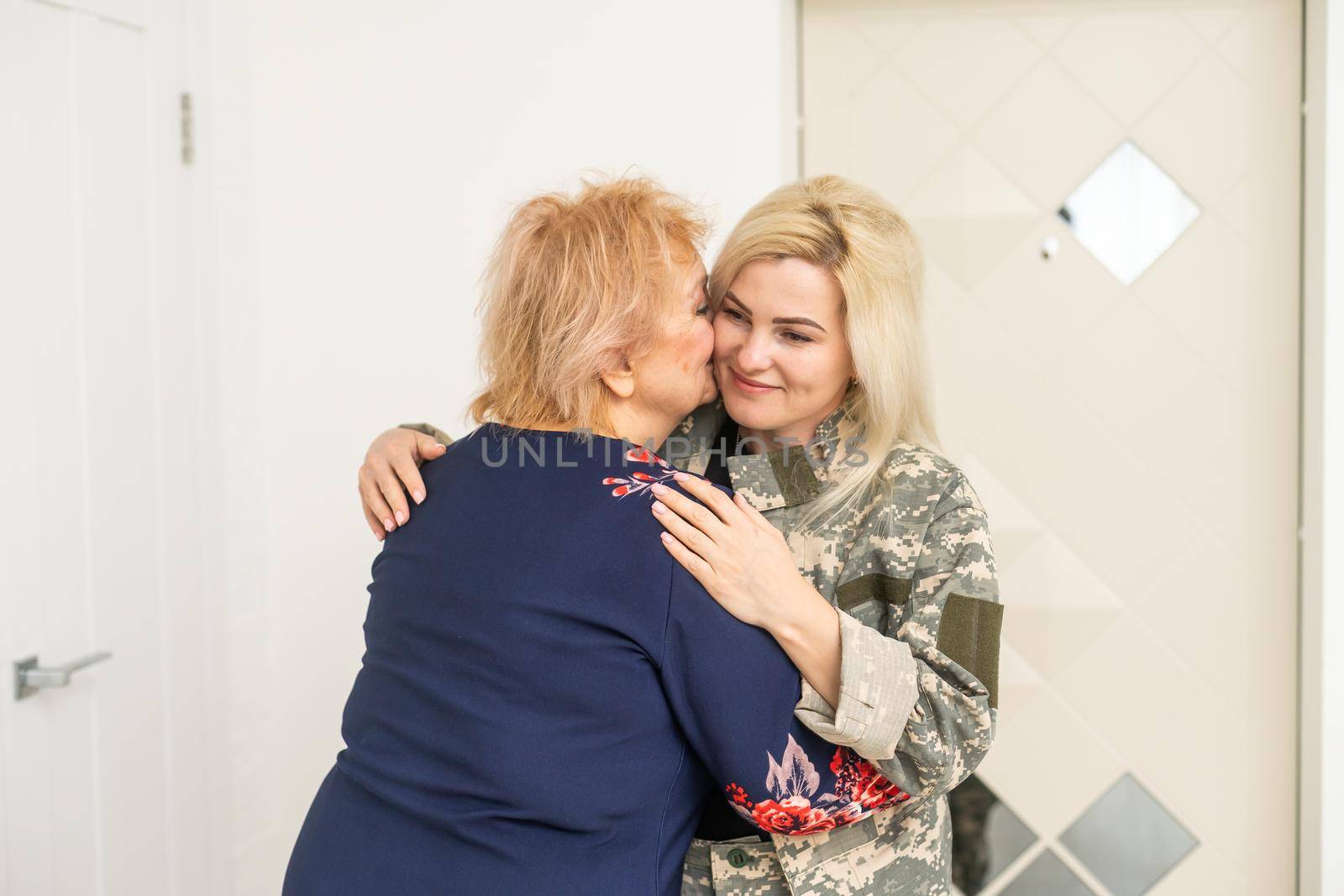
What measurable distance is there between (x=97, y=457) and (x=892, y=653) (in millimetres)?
1646

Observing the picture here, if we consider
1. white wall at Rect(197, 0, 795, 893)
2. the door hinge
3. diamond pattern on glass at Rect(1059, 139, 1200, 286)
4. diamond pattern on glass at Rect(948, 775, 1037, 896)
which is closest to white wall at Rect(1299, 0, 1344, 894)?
diamond pattern on glass at Rect(1059, 139, 1200, 286)

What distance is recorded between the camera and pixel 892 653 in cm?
129

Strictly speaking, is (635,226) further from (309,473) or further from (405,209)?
(309,473)

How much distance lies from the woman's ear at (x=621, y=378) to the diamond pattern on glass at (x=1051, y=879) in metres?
1.75

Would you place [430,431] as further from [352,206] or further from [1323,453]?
[1323,453]

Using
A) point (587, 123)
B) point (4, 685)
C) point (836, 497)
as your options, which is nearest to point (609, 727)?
point (836, 497)

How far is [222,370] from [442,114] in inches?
31.3

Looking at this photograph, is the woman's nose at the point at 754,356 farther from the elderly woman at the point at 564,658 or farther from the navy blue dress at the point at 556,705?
the navy blue dress at the point at 556,705

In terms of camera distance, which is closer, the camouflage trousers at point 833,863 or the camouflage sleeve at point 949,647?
the camouflage sleeve at point 949,647

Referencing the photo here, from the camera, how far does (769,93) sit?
2.28m

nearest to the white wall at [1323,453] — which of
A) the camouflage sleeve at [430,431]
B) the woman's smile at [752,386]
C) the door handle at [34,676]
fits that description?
the woman's smile at [752,386]

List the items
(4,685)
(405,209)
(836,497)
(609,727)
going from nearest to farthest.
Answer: (609,727)
(836,497)
(4,685)
(405,209)

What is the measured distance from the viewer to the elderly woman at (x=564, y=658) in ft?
3.92

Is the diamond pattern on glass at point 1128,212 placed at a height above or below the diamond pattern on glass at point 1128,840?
above
